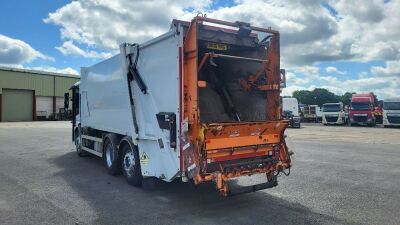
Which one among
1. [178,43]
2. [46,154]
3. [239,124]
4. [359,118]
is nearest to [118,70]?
[178,43]

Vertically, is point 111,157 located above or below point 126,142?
below

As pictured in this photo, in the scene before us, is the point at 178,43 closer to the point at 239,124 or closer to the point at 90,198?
the point at 239,124

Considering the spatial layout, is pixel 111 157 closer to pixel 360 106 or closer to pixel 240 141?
pixel 240 141

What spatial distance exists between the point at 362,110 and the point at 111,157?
31136 mm

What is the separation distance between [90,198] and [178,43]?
3372 mm

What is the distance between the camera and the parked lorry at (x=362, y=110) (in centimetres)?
3512

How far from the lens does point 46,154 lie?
13828 mm

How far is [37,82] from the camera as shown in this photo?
176 feet

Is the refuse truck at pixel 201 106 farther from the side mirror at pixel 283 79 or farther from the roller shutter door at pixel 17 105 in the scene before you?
the roller shutter door at pixel 17 105

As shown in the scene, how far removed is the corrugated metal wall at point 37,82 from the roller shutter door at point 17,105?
2.75 ft

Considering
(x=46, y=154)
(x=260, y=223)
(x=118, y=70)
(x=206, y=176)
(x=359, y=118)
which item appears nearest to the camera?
(x=260, y=223)

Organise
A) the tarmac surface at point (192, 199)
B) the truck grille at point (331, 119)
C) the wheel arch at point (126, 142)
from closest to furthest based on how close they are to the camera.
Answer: the tarmac surface at point (192, 199) < the wheel arch at point (126, 142) < the truck grille at point (331, 119)

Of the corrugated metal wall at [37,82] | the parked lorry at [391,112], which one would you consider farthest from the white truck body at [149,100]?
the corrugated metal wall at [37,82]

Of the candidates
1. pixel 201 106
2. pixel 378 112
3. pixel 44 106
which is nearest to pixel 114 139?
pixel 201 106
